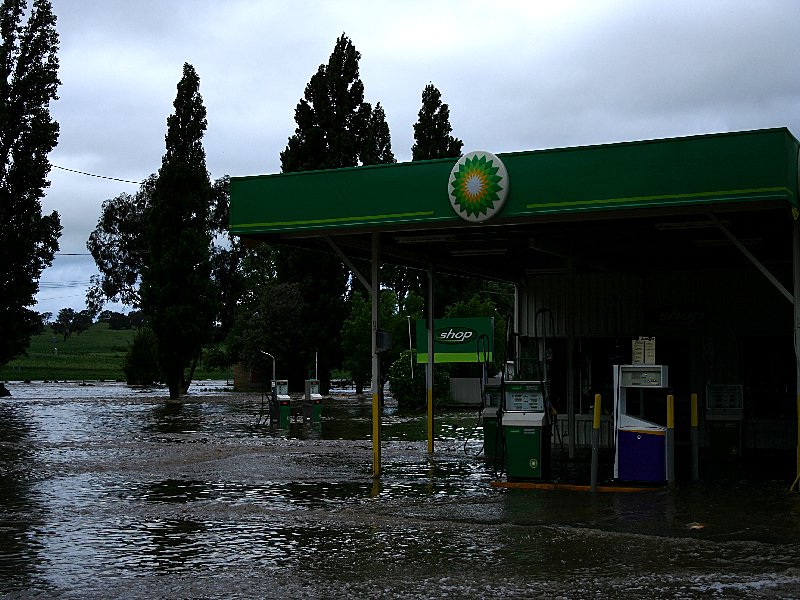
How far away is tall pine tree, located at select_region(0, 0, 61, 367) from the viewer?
44375 mm

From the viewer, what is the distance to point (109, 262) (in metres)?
85.8

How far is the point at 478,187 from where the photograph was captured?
47.3 feet

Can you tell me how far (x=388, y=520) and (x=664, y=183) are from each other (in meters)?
5.44

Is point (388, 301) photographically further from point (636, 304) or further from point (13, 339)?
point (636, 304)

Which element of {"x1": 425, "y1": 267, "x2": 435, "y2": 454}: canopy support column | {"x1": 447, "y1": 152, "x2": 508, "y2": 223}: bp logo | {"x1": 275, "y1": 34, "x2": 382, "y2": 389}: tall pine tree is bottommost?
{"x1": 425, "y1": 267, "x2": 435, "y2": 454}: canopy support column

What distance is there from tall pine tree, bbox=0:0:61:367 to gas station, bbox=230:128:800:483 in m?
27.8

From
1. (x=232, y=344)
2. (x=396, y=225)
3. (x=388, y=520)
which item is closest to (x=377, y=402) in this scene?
(x=396, y=225)

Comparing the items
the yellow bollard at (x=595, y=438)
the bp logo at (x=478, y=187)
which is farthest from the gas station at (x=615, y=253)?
the yellow bollard at (x=595, y=438)

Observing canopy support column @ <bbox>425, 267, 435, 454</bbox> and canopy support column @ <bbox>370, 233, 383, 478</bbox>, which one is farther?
canopy support column @ <bbox>425, 267, 435, 454</bbox>

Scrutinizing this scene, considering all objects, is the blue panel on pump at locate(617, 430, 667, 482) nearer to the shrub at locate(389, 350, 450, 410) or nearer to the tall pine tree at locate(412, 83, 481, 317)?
the shrub at locate(389, 350, 450, 410)

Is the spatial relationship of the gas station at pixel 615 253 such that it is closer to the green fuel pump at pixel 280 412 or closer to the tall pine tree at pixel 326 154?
the green fuel pump at pixel 280 412

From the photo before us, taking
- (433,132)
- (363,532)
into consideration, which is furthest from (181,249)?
(363,532)

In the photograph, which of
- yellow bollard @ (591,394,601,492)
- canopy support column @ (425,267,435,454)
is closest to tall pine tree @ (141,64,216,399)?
canopy support column @ (425,267,435,454)

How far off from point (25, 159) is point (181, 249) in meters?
9.10
